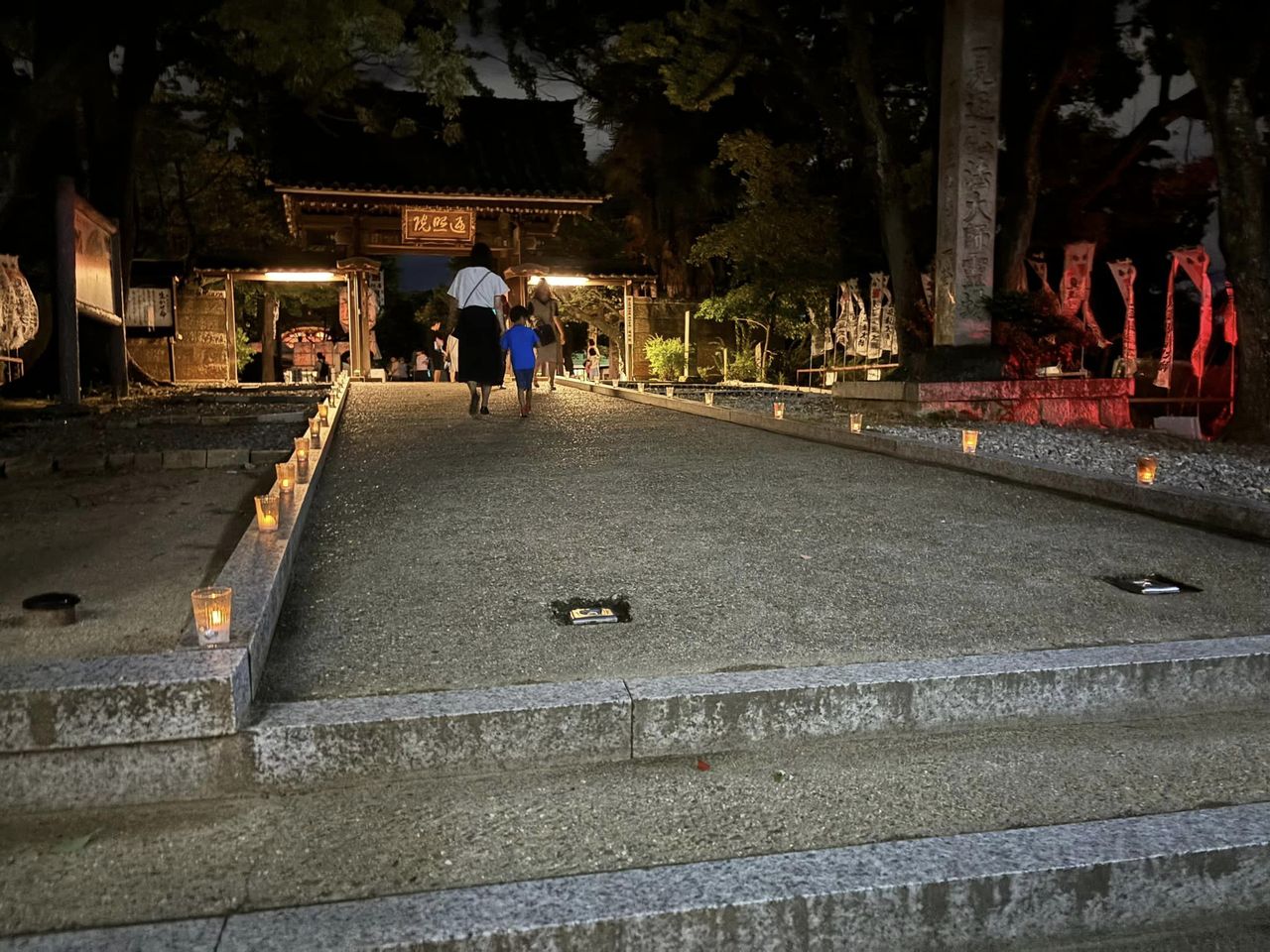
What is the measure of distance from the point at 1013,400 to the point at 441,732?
457 inches

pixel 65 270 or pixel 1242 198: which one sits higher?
pixel 1242 198

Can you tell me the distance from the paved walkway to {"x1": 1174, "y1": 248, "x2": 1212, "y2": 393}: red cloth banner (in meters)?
13.1

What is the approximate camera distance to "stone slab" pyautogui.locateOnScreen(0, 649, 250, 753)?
2.56 metres

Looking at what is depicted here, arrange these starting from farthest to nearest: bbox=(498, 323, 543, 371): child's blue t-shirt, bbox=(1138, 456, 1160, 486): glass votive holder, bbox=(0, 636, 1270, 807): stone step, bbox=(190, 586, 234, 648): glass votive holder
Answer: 1. bbox=(498, 323, 543, 371): child's blue t-shirt
2. bbox=(1138, 456, 1160, 486): glass votive holder
3. bbox=(190, 586, 234, 648): glass votive holder
4. bbox=(0, 636, 1270, 807): stone step

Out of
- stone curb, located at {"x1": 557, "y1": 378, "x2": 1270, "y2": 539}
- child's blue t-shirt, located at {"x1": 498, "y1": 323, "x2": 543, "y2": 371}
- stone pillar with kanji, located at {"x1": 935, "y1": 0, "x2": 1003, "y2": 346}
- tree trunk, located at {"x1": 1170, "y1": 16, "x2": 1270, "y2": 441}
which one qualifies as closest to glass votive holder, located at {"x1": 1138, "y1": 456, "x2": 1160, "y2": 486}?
stone curb, located at {"x1": 557, "y1": 378, "x2": 1270, "y2": 539}

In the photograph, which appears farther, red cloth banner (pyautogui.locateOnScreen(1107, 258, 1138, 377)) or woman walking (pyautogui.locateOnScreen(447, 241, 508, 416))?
red cloth banner (pyautogui.locateOnScreen(1107, 258, 1138, 377))

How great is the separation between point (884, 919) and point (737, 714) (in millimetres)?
831

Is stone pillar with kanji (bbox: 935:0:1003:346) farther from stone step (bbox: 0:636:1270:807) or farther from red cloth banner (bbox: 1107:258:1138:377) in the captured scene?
stone step (bbox: 0:636:1270:807)

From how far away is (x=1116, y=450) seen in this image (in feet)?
32.2

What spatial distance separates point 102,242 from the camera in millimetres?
13000

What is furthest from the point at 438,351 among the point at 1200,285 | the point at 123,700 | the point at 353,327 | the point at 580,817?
the point at 580,817

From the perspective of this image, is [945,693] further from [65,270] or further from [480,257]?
[65,270]

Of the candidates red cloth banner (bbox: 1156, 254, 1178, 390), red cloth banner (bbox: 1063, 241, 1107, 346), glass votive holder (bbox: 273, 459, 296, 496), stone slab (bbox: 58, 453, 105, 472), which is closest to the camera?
glass votive holder (bbox: 273, 459, 296, 496)

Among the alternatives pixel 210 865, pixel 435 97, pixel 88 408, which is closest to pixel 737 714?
pixel 210 865
